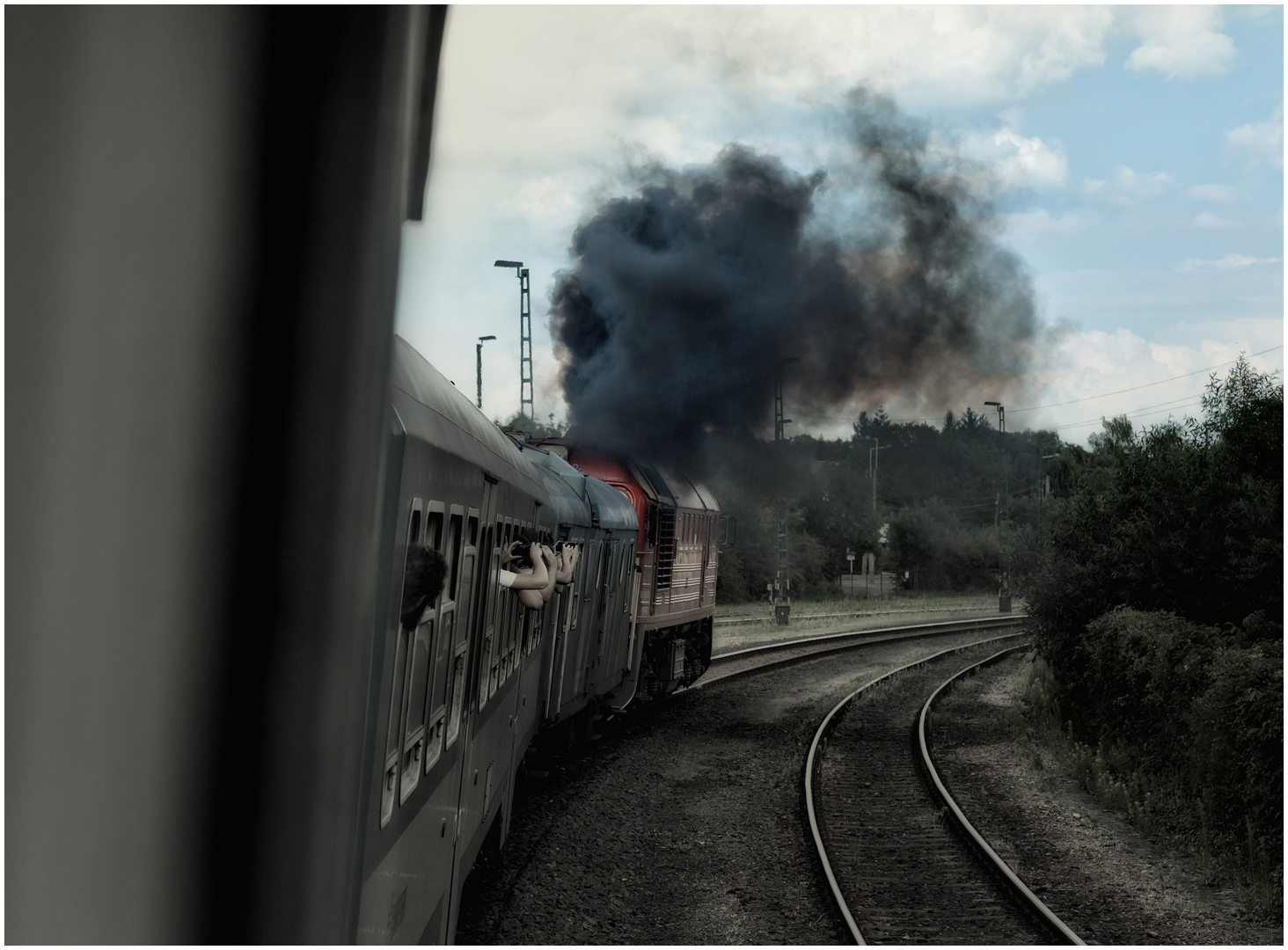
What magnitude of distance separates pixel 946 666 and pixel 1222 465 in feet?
30.7

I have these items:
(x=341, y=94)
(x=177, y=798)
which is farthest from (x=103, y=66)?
(x=177, y=798)

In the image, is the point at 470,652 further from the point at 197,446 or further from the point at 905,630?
the point at 905,630

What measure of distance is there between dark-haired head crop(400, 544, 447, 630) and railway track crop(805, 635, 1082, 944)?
5.19m

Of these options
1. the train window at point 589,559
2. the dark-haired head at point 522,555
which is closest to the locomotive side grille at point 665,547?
the train window at point 589,559

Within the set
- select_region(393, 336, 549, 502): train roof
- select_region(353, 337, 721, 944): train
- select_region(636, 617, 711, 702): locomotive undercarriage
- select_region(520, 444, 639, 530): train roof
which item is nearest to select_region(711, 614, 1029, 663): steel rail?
select_region(636, 617, 711, 702): locomotive undercarriage

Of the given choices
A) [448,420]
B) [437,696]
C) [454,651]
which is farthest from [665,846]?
[448,420]

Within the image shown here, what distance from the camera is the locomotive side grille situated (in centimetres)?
1473

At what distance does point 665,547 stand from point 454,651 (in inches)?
447

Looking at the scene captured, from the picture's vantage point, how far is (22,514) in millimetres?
848

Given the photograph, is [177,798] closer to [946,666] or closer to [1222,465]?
[1222,465]

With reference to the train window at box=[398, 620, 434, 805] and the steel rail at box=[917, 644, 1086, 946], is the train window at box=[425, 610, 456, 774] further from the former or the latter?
the steel rail at box=[917, 644, 1086, 946]

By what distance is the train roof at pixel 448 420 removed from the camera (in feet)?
8.87

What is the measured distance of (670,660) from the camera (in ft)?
52.6

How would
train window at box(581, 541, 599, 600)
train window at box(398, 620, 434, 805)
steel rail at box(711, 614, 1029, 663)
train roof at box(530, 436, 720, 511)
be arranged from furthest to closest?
steel rail at box(711, 614, 1029, 663), train roof at box(530, 436, 720, 511), train window at box(581, 541, 599, 600), train window at box(398, 620, 434, 805)
